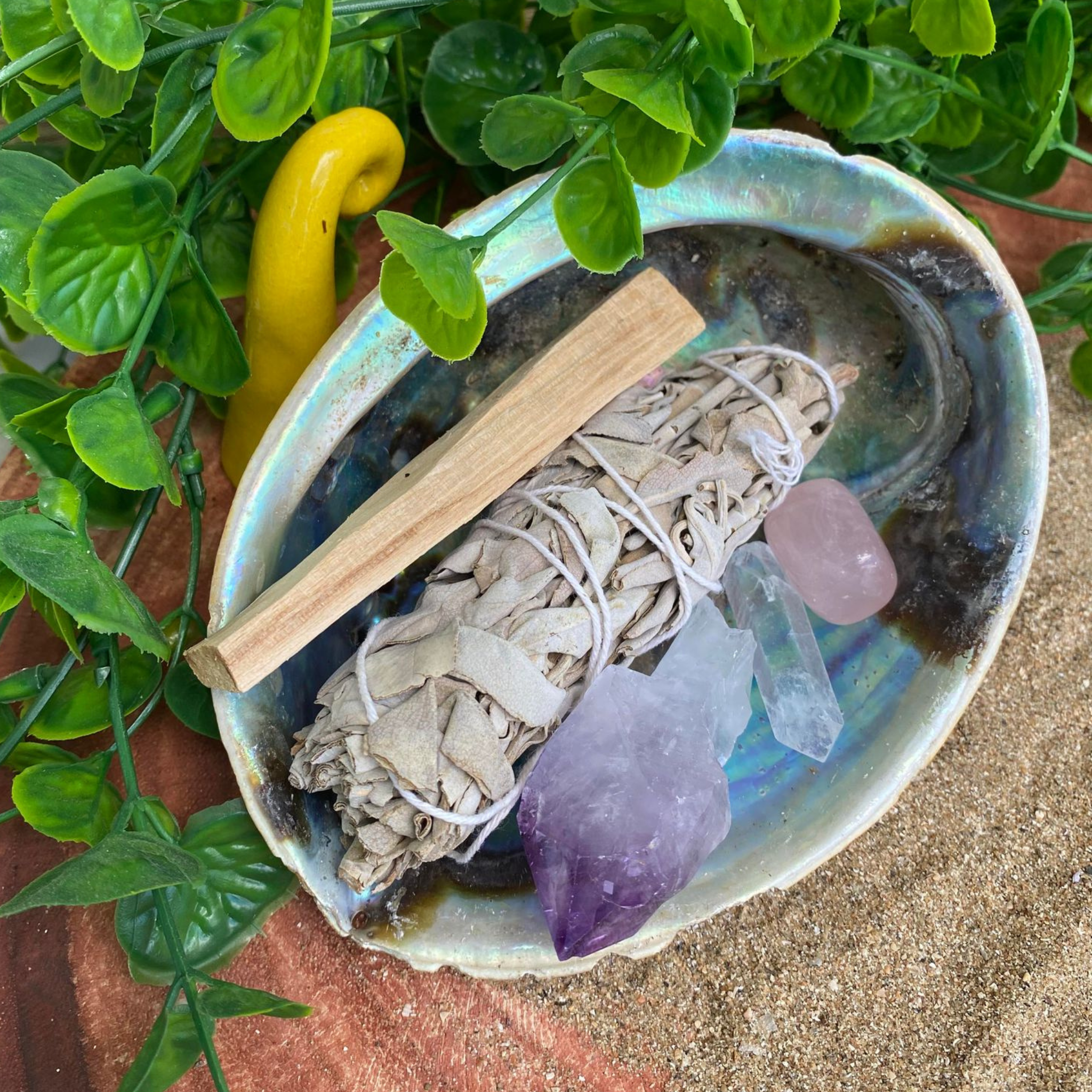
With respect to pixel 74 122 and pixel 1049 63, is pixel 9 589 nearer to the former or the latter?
pixel 74 122

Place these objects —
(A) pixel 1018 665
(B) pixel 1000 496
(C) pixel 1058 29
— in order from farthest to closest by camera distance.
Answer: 1. (A) pixel 1018 665
2. (B) pixel 1000 496
3. (C) pixel 1058 29

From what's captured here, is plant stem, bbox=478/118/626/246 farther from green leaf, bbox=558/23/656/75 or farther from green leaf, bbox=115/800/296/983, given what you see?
green leaf, bbox=115/800/296/983

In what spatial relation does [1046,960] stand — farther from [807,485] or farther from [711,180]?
[711,180]

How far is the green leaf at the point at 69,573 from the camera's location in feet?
1.54

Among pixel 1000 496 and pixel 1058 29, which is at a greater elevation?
pixel 1058 29

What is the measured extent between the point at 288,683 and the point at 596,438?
248 millimetres

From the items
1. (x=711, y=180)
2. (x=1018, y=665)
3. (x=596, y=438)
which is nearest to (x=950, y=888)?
(x=1018, y=665)

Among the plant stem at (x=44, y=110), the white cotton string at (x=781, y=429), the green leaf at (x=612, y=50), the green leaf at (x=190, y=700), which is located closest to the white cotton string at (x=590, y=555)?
the white cotton string at (x=781, y=429)

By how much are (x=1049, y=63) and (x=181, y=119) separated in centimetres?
51

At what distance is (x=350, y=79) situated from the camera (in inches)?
26.5

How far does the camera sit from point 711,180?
0.64 metres

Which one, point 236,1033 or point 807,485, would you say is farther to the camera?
point 807,485

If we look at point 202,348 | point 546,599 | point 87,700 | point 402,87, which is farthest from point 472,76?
point 87,700

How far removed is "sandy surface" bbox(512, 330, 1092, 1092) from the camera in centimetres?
67
